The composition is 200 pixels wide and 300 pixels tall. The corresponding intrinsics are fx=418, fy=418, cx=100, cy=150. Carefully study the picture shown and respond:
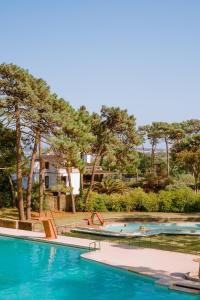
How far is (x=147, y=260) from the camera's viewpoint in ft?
60.0

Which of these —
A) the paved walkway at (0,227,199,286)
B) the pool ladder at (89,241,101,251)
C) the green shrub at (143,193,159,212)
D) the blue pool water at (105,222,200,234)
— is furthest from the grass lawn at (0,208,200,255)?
the pool ladder at (89,241,101,251)

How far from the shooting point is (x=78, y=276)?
57.6ft

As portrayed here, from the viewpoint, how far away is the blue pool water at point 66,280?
596 inches

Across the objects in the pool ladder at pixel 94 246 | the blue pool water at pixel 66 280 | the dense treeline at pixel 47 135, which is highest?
the dense treeline at pixel 47 135

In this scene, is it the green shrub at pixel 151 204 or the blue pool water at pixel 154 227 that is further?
the green shrub at pixel 151 204

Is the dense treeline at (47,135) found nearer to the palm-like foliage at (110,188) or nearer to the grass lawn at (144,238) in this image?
the palm-like foliage at (110,188)

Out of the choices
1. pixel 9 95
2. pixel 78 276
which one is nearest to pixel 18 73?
pixel 9 95

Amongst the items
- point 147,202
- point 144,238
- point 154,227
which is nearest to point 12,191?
point 147,202

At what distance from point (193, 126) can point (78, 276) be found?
51772mm

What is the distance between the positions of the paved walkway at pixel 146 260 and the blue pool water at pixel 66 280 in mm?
385

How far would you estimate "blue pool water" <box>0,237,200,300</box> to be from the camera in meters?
15.1

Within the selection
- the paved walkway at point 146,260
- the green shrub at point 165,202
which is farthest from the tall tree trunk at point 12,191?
the paved walkway at point 146,260

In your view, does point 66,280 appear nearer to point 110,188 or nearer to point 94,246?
point 94,246

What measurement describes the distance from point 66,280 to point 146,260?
144 inches
